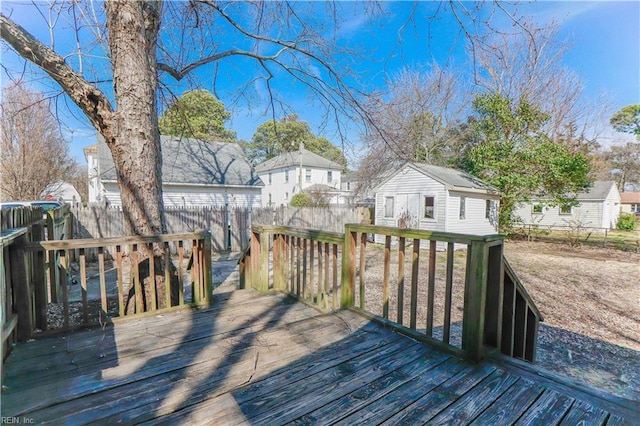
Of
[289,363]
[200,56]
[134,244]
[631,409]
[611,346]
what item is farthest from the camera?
[200,56]

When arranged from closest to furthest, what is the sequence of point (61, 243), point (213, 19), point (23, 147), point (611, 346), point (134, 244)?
point (61, 243)
point (134, 244)
point (611, 346)
point (213, 19)
point (23, 147)

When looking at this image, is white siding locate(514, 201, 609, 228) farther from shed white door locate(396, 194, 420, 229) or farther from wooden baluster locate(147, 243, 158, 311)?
wooden baluster locate(147, 243, 158, 311)

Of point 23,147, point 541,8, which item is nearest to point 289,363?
point 541,8

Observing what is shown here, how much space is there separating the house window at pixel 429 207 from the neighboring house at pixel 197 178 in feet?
23.5

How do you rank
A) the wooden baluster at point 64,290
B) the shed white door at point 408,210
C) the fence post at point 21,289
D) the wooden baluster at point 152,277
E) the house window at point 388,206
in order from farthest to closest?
the house window at point 388,206 < the shed white door at point 408,210 < the wooden baluster at point 152,277 < the wooden baluster at point 64,290 < the fence post at point 21,289

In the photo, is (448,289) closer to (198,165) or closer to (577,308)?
(577,308)

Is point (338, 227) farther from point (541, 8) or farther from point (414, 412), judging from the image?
point (414, 412)

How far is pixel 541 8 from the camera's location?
3816mm

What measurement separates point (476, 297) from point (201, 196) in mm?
12346

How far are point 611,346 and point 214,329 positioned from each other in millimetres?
5389

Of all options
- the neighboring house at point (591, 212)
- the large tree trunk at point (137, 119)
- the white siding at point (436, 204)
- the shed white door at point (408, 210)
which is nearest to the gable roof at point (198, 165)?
the white siding at point (436, 204)

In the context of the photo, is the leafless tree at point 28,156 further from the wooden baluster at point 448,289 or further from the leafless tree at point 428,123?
the leafless tree at point 428,123

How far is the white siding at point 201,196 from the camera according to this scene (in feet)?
36.1

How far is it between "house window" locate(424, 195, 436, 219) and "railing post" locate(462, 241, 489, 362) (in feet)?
34.3
